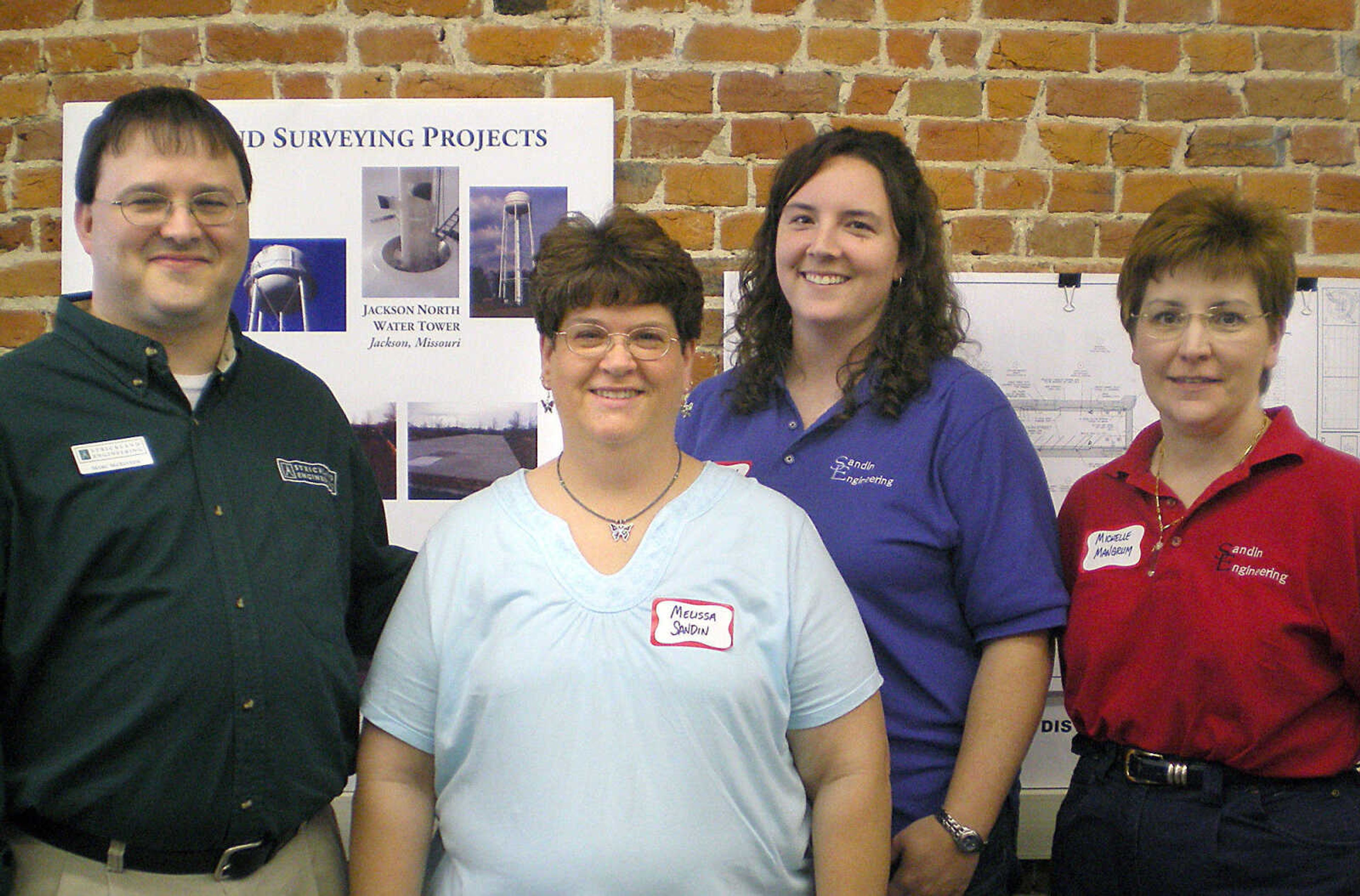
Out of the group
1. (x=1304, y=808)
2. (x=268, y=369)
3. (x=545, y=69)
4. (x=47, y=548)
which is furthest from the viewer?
(x=545, y=69)

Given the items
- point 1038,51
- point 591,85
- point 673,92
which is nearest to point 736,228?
point 673,92

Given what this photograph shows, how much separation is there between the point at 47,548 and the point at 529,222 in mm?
1302

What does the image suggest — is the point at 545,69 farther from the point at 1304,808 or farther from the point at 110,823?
the point at 1304,808

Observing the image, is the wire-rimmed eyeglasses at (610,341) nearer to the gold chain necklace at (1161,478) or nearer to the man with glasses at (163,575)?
the man with glasses at (163,575)

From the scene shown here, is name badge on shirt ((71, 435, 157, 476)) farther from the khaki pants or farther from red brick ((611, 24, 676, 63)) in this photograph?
red brick ((611, 24, 676, 63))

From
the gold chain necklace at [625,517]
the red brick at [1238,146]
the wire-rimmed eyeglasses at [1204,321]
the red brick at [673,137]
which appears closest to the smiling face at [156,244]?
the gold chain necklace at [625,517]

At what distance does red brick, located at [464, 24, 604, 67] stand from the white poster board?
0.35ft

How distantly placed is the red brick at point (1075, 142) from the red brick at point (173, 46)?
6.30 ft

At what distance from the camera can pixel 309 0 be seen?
7.50 feet

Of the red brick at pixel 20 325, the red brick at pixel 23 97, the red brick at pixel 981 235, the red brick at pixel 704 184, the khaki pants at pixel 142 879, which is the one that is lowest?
the khaki pants at pixel 142 879

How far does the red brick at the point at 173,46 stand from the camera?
2295 millimetres

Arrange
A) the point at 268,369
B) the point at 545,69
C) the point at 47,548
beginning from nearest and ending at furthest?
the point at 47,548 < the point at 268,369 < the point at 545,69

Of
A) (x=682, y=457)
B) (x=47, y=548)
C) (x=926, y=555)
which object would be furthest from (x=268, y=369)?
(x=926, y=555)

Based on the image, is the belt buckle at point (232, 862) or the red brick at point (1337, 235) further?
the red brick at point (1337, 235)
